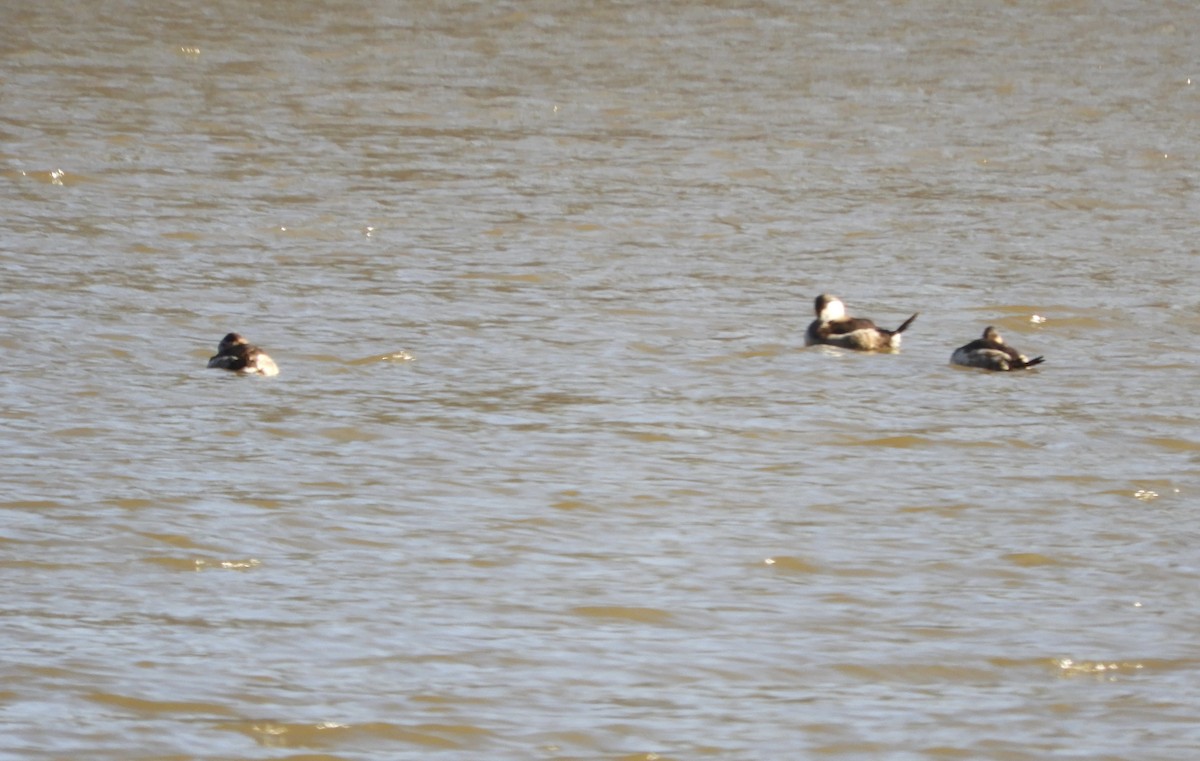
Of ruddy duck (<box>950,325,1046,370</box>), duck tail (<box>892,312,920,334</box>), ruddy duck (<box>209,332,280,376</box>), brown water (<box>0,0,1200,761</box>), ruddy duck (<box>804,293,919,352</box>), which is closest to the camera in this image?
brown water (<box>0,0,1200,761</box>)

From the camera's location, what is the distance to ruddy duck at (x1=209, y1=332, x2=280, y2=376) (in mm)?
11070

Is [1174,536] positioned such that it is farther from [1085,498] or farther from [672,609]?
[672,609]

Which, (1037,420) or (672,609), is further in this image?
(1037,420)

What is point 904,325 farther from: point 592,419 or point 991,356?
point 592,419

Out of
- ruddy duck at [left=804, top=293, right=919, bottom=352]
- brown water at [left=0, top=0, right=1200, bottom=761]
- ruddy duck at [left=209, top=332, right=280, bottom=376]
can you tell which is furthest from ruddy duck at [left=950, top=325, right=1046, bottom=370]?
ruddy duck at [left=209, top=332, right=280, bottom=376]

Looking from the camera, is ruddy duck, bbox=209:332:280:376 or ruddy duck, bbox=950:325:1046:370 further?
ruddy duck, bbox=950:325:1046:370

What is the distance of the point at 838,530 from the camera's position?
8516 millimetres

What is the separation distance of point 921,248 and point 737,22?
11.1 metres

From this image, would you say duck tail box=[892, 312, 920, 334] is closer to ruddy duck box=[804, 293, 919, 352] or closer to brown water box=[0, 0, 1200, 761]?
ruddy duck box=[804, 293, 919, 352]

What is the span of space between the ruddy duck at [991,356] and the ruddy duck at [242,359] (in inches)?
136

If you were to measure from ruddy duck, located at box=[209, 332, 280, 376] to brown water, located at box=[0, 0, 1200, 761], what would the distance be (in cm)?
9

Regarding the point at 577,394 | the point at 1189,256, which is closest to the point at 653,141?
the point at 1189,256

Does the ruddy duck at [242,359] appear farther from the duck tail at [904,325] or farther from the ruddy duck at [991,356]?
the ruddy duck at [991,356]

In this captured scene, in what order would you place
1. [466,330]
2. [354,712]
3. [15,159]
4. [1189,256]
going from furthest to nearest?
1. [15,159]
2. [1189,256]
3. [466,330]
4. [354,712]
